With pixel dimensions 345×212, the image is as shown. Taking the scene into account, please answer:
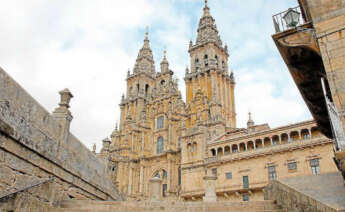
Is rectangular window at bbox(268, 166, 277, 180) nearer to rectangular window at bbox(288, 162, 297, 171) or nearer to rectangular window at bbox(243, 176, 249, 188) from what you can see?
rectangular window at bbox(288, 162, 297, 171)

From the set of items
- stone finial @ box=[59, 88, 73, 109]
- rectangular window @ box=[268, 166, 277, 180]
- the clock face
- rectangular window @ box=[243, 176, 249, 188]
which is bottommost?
rectangular window @ box=[243, 176, 249, 188]

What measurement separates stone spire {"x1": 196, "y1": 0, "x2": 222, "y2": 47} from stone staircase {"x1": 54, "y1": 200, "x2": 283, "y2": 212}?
38.2 metres

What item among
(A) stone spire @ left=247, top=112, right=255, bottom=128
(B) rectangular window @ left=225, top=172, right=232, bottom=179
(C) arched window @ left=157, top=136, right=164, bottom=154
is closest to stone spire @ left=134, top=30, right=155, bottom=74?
(C) arched window @ left=157, top=136, right=164, bottom=154

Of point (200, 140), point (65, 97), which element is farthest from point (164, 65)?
point (65, 97)

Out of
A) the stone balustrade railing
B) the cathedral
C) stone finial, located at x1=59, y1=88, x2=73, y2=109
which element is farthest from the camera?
the cathedral

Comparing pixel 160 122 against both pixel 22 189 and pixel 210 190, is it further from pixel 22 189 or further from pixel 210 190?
pixel 22 189

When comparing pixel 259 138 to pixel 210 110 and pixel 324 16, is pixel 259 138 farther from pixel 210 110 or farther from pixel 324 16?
pixel 324 16

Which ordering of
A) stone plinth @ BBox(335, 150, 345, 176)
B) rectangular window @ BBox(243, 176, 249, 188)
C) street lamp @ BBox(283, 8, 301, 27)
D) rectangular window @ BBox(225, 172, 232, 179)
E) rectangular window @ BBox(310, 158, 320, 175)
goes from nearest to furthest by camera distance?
stone plinth @ BBox(335, 150, 345, 176) → street lamp @ BBox(283, 8, 301, 27) → rectangular window @ BBox(310, 158, 320, 175) → rectangular window @ BBox(243, 176, 249, 188) → rectangular window @ BBox(225, 172, 232, 179)

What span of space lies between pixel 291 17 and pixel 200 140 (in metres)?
24.2

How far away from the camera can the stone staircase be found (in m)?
8.13

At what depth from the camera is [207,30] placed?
46.2 m

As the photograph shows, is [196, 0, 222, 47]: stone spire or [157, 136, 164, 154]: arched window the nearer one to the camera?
[157, 136, 164, 154]: arched window

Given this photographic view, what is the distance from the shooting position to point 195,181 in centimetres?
2997

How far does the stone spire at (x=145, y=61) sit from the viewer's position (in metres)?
52.4
